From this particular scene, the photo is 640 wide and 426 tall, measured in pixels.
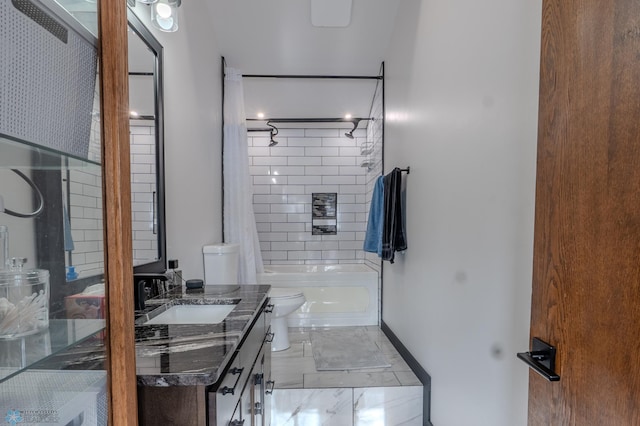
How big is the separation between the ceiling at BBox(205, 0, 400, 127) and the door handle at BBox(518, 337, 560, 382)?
2643 mm

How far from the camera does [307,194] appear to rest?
399 cm

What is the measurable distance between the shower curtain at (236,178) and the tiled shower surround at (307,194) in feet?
3.41

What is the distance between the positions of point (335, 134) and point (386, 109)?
1150 millimetres

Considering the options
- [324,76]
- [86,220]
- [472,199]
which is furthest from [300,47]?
[86,220]

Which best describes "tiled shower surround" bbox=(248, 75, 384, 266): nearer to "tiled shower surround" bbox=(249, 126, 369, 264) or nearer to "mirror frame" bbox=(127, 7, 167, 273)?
"tiled shower surround" bbox=(249, 126, 369, 264)

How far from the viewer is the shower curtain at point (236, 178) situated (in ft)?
9.43

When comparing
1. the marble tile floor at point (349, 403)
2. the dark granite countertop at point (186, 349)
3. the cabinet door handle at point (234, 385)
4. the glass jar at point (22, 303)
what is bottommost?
the marble tile floor at point (349, 403)

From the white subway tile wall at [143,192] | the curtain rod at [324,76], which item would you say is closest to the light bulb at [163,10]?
the white subway tile wall at [143,192]

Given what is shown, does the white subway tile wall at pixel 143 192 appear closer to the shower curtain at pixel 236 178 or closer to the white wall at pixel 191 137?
the white wall at pixel 191 137

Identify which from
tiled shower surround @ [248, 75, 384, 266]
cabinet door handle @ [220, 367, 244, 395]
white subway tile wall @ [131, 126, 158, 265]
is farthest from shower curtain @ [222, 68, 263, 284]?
cabinet door handle @ [220, 367, 244, 395]

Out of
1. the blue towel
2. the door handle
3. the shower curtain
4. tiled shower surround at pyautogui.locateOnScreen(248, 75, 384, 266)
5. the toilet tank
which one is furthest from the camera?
tiled shower surround at pyautogui.locateOnScreen(248, 75, 384, 266)

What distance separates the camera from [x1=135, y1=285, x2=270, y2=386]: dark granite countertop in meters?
0.75

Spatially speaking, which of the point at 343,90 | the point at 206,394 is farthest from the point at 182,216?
the point at 343,90

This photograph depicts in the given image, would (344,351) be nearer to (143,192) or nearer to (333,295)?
(333,295)
